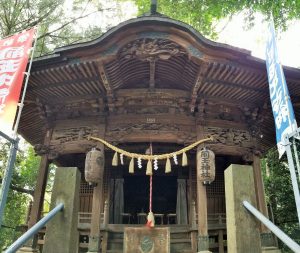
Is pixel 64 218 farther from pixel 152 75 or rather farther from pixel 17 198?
pixel 17 198

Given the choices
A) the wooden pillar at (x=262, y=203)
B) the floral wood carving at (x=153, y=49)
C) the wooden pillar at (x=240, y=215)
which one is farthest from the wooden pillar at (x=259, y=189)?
the wooden pillar at (x=240, y=215)

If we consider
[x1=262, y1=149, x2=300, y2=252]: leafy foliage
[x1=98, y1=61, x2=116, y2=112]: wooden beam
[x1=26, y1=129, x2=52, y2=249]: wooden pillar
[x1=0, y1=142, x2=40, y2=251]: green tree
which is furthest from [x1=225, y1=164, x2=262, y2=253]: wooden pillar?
[x1=0, y1=142, x2=40, y2=251]: green tree

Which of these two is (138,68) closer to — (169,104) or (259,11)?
(169,104)

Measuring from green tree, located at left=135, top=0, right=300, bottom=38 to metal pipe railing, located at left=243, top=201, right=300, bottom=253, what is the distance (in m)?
7.21

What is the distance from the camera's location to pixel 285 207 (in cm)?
1323

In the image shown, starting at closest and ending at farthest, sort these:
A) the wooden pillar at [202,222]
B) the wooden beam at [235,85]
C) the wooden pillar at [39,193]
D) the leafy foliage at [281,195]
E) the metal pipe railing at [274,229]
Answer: the metal pipe railing at [274,229] → the wooden pillar at [202,222] → the wooden beam at [235,85] → the wooden pillar at [39,193] → the leafy foliage at [281,195]

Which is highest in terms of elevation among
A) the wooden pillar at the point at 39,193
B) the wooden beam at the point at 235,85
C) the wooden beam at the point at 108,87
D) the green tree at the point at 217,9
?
the green tree at the point at 217,9

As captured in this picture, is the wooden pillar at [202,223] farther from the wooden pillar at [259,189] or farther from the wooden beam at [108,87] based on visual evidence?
the wooden beam at [108,87]

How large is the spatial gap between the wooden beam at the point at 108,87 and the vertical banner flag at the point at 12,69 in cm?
187

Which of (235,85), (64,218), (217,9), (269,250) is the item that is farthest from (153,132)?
→ (217,9)

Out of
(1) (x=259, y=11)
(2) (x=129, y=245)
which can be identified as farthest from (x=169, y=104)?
(1) (x=259, y=11)

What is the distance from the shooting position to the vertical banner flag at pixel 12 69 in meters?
4.96

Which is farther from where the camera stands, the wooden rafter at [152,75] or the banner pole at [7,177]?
the wooden rafter at [152,75]

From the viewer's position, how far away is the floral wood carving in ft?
24.2
